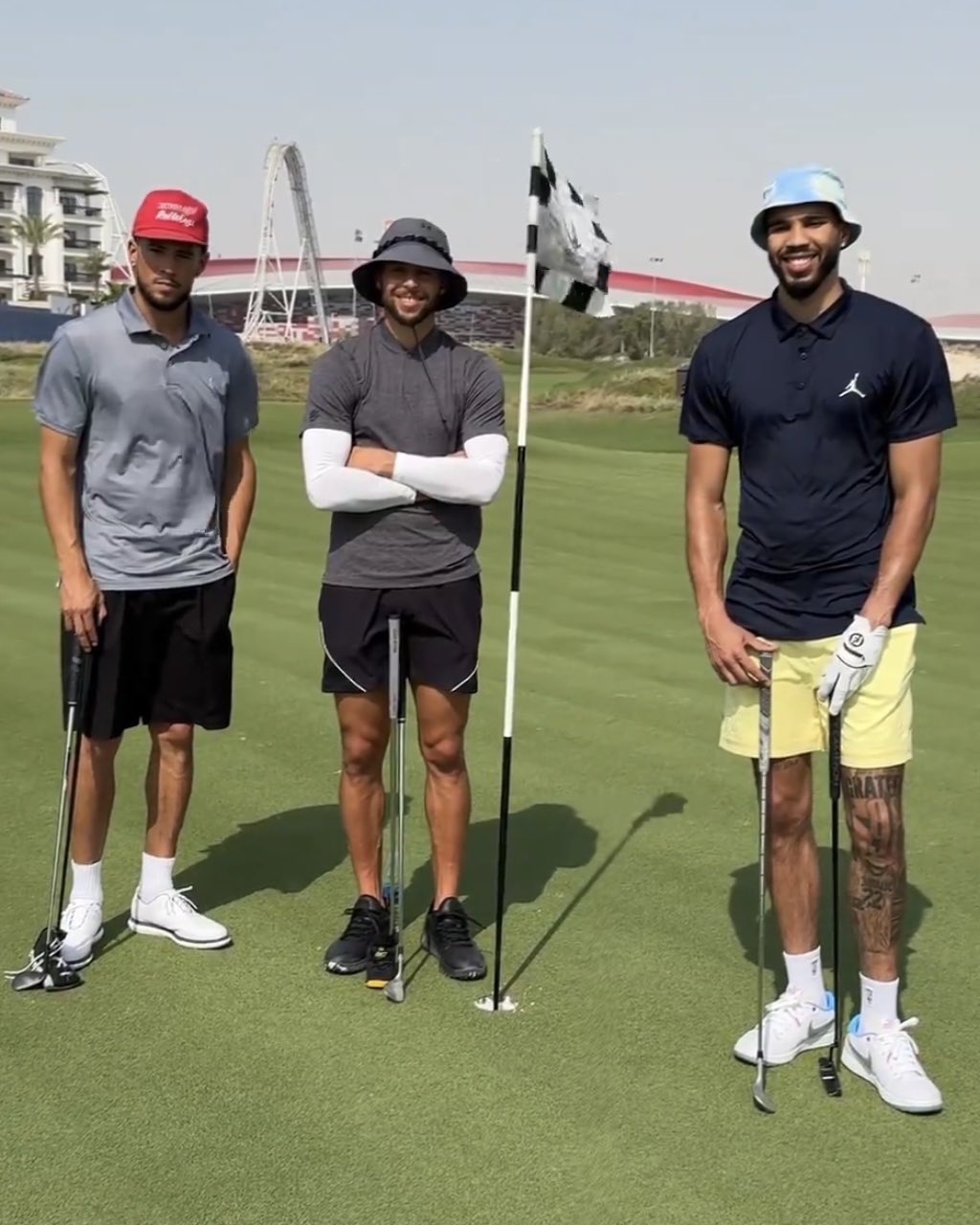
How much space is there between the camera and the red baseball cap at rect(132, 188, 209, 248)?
397 centimetres

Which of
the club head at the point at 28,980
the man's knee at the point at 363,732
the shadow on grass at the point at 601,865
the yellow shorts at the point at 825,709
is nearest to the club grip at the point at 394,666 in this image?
the man's knee at the point at 363,732

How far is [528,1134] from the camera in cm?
322

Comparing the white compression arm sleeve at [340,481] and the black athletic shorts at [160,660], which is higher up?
the white compression arm sleeve at [340,481]

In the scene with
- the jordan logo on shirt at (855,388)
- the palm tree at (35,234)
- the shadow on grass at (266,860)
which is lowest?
the shadow on grass at (266,860)

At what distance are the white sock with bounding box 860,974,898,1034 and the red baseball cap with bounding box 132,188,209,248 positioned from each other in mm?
2693

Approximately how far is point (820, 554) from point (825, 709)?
15.4 inches

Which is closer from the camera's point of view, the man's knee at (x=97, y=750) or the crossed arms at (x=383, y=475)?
the crossed arms at (x=383, y=475)

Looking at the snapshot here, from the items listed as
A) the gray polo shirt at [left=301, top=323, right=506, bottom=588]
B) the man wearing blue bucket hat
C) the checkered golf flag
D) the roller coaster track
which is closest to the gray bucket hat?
the gray polo shirt at [left=301, top=323, right=506, bottom=588]

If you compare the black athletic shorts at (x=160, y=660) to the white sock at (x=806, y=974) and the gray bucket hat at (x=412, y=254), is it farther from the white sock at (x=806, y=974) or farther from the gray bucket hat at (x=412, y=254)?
the white sock at (x=806, y=974)

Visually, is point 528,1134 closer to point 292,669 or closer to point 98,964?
point 98,964

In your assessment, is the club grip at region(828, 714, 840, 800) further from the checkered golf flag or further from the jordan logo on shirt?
the checkered golf flag

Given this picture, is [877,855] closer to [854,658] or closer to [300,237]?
[854,658]

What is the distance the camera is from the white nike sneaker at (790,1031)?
3.59 m

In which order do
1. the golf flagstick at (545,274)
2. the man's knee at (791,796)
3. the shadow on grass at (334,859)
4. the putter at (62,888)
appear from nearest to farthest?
the man's knee at (791,796)
the golf flagstick at (545,274)
the putter at (62,888)
the shadow on grass at (334,859)
